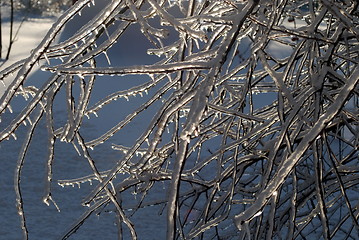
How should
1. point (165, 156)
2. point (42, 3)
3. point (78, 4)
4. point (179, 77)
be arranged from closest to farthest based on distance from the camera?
point (78, 4) < point (179, 77) < point (165, 156) < point (42, 3)

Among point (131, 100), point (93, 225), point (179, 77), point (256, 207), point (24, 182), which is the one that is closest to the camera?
point (256, 207)

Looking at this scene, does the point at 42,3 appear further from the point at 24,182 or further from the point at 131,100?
the point at 24,182

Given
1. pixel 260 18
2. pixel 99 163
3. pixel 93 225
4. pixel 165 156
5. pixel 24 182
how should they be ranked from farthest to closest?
pixel 99 163
pixel 24 182
pixel 93 225
pixel 165 156
pixel 260 18

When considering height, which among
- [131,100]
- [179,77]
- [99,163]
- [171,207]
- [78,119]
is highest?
[131,100]

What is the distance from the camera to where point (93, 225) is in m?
7.16

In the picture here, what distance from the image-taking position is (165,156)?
301 cm

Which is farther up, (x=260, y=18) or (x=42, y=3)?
(x=42, y=3)

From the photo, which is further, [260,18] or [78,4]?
[260,18]

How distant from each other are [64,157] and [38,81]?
289 centimetres

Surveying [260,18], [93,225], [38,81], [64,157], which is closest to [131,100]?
[38,81]

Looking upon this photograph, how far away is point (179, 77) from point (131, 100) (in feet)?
30.7

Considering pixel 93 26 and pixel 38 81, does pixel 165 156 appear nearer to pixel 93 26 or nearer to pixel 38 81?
pixel 93 26

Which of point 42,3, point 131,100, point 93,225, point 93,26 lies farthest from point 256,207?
point 42,3

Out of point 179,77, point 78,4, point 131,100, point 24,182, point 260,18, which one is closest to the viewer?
point 78,4
